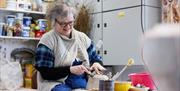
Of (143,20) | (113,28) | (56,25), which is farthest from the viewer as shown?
(113,28)

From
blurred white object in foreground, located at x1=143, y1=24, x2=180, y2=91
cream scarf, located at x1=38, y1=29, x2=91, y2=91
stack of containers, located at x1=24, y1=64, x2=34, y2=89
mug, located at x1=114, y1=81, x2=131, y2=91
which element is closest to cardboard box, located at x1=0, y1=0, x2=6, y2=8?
stack of containers, located at x1=24, y1=64, x2=34, y2=89

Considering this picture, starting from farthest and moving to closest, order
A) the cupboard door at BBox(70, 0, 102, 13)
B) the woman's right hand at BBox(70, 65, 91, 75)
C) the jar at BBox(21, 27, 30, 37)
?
the cupboard door at BBox(70, 0, 102, 13), the jar at BBox(21, 27, 30, 37), the woman's right hand at BBox(70, 65, 91, 75)

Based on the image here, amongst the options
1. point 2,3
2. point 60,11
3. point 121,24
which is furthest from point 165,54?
point 2,3

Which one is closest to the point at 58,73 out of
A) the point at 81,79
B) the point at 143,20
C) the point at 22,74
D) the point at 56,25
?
the point at 81,79

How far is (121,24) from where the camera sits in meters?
3.10

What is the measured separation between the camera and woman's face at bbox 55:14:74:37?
2061mm

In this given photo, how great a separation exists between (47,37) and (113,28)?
4.36 ft

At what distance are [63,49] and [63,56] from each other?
0.05m

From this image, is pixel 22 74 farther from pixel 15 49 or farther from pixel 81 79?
pixel 81 79

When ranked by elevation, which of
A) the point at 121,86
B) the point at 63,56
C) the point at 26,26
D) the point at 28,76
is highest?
the point at 26,26

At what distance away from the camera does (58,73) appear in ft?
6.22

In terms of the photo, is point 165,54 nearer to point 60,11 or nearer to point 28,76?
point 60,11

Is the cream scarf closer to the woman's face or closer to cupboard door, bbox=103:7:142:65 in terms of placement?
the woman's face

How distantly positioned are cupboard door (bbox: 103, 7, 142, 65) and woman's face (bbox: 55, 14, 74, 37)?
0.95 m
